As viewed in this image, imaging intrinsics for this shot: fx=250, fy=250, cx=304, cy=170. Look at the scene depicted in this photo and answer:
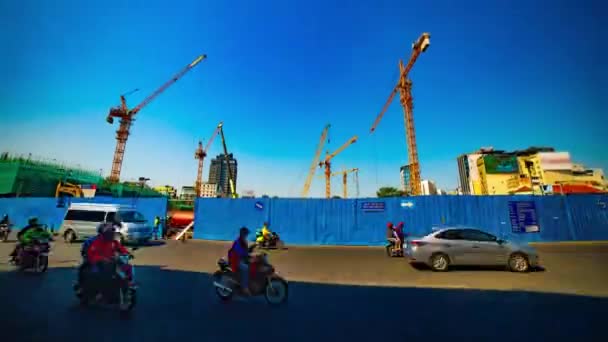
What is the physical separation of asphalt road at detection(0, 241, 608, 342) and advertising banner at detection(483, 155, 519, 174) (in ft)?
206

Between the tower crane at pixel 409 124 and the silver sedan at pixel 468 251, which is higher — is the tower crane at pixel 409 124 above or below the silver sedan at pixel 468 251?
above

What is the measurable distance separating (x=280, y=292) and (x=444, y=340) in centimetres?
305

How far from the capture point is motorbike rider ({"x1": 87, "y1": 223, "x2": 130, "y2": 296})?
4.86 meters

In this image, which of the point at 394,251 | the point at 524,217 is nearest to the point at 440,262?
the point at 394,251

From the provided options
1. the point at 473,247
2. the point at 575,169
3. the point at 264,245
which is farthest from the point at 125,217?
the point at 575,169

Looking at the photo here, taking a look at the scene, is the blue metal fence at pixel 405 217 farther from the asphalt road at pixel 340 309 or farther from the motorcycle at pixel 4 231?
the motorcycle at pixel 4 231

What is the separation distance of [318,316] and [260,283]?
1.49 metres

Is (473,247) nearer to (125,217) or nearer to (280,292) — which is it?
(280,292)

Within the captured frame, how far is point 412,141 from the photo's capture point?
154 feet

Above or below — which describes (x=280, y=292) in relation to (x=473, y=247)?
below

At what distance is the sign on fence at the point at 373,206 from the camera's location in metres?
16.4

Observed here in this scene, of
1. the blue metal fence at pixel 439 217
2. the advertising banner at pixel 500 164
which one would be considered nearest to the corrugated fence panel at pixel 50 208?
the blue metal fence at pixel 439 217

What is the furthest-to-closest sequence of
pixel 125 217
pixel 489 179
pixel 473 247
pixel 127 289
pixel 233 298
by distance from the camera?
pixel 489 179, pixel 125 217, pixel 473 247, pixel 233 298, pixel 127 289

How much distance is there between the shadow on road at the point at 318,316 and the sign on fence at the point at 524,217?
1260 centimetres
